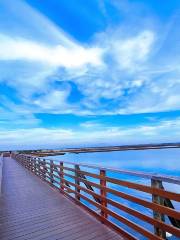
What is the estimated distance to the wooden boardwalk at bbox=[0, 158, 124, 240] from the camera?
421cm

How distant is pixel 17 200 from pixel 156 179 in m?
5.14

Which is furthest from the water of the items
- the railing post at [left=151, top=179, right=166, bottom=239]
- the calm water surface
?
the railing post at [left=151, top=179, right=166, bottom=239]

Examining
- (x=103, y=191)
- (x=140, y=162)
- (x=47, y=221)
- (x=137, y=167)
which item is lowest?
(x=137, y=167)

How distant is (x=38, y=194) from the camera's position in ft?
26.0

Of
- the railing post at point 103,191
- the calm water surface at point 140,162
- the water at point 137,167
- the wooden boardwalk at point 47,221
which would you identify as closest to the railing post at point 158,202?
the water at point 137,167

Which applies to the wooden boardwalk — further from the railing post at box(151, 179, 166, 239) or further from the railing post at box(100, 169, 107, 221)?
the railing post at box(151, 179, 166, 239)

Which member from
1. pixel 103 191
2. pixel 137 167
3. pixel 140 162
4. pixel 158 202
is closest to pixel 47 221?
pixel 103 191

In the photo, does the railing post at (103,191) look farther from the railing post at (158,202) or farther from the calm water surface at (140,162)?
the calm water surface at (140,162)

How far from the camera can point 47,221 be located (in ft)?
16.5

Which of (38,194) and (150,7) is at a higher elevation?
(150,7)

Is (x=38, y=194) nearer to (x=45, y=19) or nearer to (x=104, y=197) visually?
(x=104, y=197)

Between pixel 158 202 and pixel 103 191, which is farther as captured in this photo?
pixel 103 191

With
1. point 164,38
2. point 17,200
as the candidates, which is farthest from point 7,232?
point 164,38

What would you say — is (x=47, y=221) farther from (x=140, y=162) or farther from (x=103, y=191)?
(x=140, y=162)
